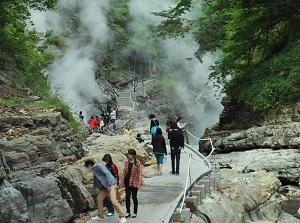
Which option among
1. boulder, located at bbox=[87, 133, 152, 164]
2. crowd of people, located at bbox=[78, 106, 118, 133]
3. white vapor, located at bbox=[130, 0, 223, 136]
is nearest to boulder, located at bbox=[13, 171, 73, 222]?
boulder, located at bbox=[87, 133, 152, 164]

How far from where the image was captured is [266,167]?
1972 centimetres

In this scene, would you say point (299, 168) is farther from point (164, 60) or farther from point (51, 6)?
point (164, 60)

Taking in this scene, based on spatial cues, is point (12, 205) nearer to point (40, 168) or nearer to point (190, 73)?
point (40, 168)

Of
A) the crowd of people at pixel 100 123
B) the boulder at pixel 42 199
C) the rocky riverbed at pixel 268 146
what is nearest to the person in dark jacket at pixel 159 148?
the rocky riverbed at pixel 268 146

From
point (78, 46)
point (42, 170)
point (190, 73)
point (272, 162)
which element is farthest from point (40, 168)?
point (190, 73)

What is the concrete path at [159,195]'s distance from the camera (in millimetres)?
10125

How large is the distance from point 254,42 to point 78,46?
833 inches

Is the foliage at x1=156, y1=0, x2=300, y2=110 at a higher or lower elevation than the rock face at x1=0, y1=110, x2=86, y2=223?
higher

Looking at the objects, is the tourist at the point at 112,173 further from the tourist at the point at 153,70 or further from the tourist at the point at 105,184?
the tourist at the point at 153,70

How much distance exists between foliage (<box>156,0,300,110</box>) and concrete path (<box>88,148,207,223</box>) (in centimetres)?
784

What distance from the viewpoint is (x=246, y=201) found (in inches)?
565

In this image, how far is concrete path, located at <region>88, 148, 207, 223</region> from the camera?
10125 millimetres

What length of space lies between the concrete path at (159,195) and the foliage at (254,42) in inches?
309

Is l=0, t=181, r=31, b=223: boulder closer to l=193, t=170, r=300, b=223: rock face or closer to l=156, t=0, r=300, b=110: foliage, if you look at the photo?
l=193, t=170, r=300, b=223: rock face
